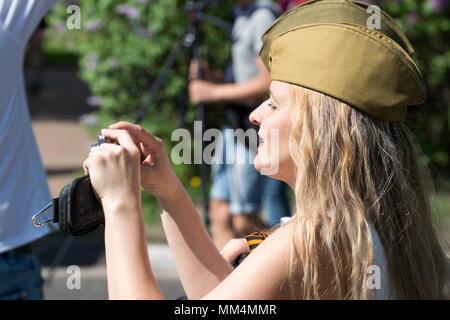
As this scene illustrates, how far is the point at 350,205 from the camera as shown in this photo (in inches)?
63.4

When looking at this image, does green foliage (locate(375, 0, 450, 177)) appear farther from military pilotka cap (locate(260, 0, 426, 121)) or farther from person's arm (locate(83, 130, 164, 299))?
person's arm (locate(83, 130, 164, 299))

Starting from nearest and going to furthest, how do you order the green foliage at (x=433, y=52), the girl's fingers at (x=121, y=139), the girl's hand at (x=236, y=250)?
the girl's fingers at (x=121, y=139) → the girl's hand at (x=236, y=250) → the green foliage at (x=433, y=52)

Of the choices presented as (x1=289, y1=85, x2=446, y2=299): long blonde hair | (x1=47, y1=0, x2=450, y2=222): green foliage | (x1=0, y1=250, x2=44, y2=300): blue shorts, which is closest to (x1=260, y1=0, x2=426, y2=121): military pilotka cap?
(x1=289, y1=85, x2=446, y2=299): long blonde hair

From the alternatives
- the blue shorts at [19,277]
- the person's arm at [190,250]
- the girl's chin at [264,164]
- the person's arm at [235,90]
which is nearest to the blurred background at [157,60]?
the person's arm at [235,90]

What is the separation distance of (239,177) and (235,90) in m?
0.54

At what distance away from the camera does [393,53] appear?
1608 mm

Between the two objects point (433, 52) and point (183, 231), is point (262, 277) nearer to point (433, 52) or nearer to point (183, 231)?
point (183, 231)

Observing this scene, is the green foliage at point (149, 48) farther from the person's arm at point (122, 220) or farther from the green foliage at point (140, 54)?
the person's arm at point (122, 220)

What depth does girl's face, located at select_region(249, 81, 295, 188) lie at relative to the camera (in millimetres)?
1710

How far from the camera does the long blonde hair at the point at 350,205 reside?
1.56m

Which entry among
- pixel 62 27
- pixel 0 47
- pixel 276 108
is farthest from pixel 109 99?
pixel 276 108

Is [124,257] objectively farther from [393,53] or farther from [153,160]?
[393,53]

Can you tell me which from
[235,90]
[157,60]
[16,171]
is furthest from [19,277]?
[157,60]

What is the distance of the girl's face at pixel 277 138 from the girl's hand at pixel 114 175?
352mm
